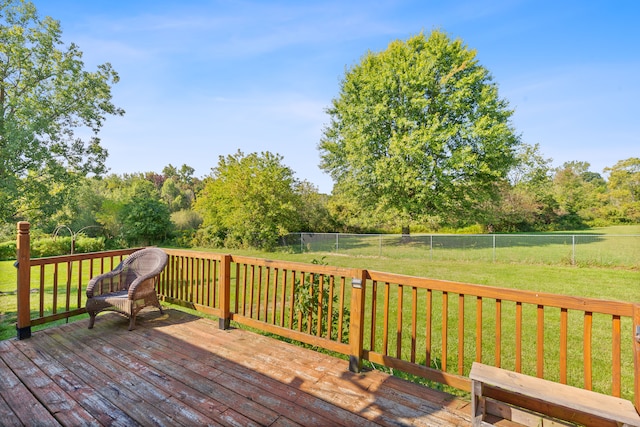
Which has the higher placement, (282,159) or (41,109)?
(41,109)

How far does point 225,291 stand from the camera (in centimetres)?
349

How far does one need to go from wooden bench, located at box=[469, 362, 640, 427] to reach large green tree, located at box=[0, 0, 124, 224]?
34.7 feet

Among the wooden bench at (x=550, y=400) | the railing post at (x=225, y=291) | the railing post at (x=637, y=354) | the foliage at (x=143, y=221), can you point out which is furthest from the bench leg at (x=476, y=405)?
the foliage at (x=143, y=221)

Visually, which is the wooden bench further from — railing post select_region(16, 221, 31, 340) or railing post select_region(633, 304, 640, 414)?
railing post select_region(16, 221, 31, 340)

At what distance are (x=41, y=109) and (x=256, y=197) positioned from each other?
7790 millimetres

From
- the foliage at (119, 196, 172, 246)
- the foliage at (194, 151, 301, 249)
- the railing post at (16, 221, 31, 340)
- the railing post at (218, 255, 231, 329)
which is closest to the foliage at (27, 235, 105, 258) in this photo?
the foliage at (119, 196, 172, 246)

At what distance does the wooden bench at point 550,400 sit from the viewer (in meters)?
1.43

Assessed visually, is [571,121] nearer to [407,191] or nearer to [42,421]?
[407,191]

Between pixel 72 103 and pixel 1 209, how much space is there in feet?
12.9

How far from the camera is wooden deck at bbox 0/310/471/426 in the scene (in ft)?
6.18

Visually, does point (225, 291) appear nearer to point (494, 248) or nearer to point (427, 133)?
Answer: point (494, 248)

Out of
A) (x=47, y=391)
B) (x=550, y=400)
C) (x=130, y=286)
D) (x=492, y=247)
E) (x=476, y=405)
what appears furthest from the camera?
(x=492, y=247)

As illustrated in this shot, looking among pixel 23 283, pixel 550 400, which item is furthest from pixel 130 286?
pixel 550 400

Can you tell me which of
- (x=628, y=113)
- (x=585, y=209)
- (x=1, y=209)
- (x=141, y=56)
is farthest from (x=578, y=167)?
(x=1, y=209)
